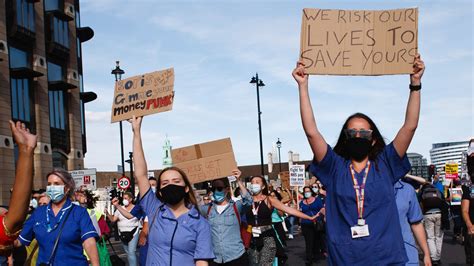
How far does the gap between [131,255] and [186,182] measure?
25.9 feet

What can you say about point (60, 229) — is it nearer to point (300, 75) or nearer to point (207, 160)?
point (300, 75)

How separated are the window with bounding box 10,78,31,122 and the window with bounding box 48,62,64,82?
10.8 feet

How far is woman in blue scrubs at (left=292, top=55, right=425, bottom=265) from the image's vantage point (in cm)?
444

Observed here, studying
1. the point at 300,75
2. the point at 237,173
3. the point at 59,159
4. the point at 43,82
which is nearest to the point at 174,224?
the point at 300,75

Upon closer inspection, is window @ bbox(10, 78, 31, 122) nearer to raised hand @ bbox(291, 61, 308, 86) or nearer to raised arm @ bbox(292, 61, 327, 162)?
raised hand @ bbox(291, 61, 308, 86)

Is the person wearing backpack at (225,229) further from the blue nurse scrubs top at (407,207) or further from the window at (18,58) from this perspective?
the window at (18,58)

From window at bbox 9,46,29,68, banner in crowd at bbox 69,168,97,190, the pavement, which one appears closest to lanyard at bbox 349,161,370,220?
the pavement

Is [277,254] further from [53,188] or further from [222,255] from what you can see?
[53,188]

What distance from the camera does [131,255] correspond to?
1365 centimetres

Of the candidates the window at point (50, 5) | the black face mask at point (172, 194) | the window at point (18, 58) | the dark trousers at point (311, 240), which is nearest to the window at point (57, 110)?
the window at point (18, 58)

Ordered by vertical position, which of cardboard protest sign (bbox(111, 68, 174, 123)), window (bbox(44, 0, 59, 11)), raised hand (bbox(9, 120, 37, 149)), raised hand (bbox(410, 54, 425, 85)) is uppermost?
window (bbox(44, 0, 59, 11))

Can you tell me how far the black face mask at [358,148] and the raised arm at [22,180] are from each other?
76.8 inches

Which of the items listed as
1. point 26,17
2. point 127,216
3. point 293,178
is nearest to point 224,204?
point 127,216

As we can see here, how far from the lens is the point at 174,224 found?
19.3ft
